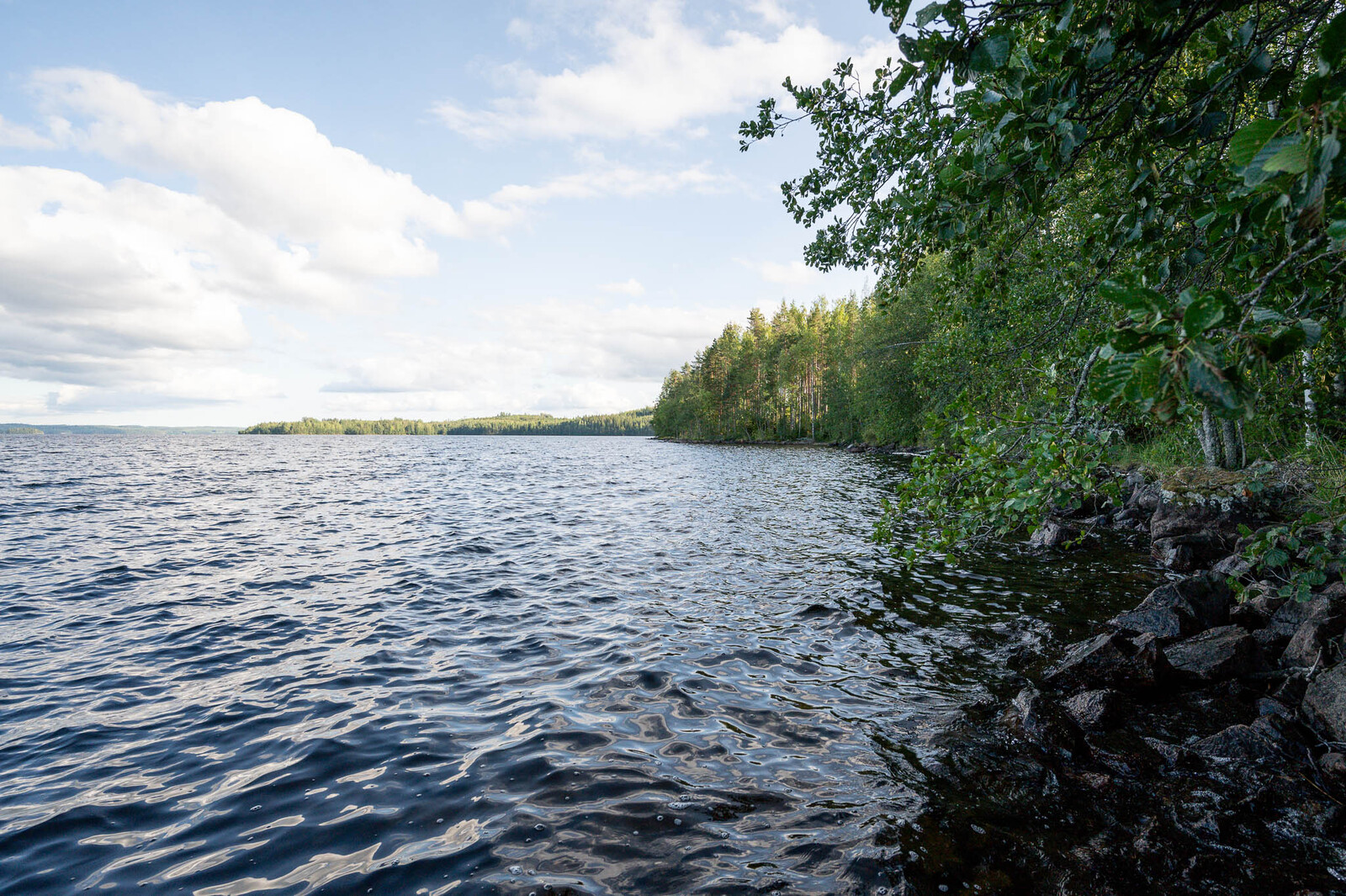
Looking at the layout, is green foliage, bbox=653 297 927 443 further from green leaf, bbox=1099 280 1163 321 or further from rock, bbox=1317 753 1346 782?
green leaf, bbox=1099 280 1163 321

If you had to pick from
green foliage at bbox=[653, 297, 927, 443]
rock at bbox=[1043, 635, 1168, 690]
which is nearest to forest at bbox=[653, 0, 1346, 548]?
rock at bbox=[1043, 635, 1168, 690]

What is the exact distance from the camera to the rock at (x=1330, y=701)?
17.8 ft

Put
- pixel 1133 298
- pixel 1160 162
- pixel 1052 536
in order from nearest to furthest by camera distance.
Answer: pixel 1133 298, pixel 1160 162, pixel 1052 536

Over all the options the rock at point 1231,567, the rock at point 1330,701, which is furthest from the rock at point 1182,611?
the rock at point 1330,701

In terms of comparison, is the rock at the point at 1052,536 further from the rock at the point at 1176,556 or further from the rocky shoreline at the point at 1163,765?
the rocky shoreline at the point at 1163,765

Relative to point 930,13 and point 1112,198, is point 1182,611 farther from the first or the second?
point 930,13

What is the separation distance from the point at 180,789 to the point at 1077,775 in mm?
8301

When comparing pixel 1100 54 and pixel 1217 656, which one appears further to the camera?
pixel 1217 656

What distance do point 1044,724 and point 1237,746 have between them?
1571mm

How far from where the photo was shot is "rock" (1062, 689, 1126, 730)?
20.3 ft

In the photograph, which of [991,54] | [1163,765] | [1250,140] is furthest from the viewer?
[1163,765]

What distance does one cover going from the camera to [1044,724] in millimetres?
5965

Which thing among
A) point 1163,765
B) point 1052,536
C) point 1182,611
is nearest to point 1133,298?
point 1163,765

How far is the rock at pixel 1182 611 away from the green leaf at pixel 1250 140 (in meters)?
8.15
